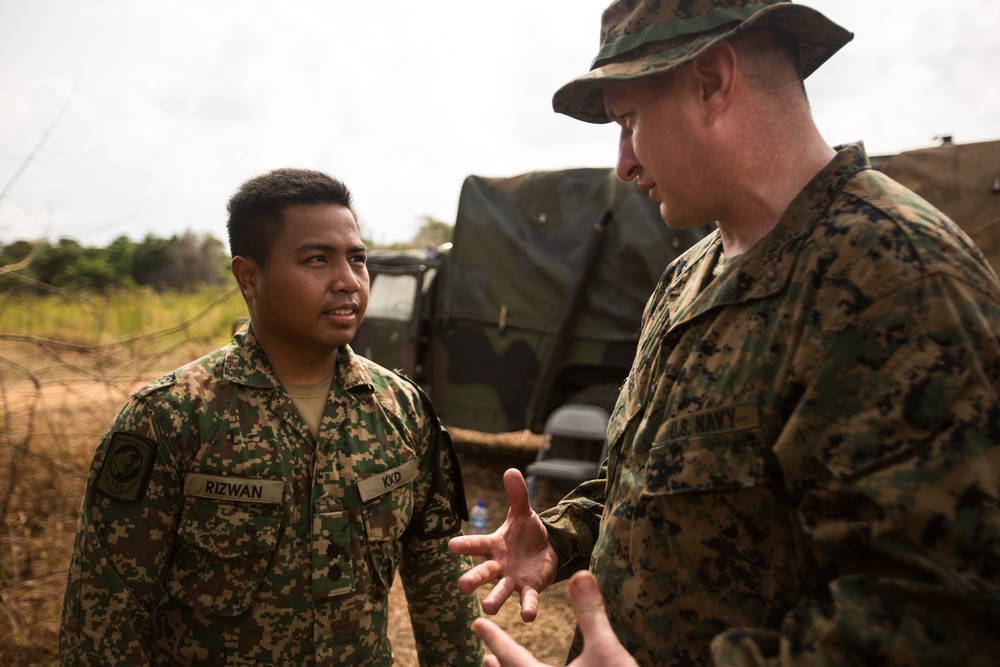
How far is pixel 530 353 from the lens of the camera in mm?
6688

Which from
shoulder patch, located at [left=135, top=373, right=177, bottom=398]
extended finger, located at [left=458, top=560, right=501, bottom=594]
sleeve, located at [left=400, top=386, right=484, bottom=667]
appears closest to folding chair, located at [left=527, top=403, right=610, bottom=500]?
sleeve, located at [left=400, top=386, right=484, bottom=667]

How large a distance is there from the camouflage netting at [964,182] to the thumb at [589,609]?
4625 millimetres

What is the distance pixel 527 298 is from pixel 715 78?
5336mm

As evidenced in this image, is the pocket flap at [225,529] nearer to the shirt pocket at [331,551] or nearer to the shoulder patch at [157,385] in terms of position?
the shirt pocket at [331,551]

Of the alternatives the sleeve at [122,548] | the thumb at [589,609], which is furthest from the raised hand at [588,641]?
the sleeve at [122,548]

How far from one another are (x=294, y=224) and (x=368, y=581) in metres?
1.03

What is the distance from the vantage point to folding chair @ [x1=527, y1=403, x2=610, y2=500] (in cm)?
555

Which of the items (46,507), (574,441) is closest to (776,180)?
(574,441)

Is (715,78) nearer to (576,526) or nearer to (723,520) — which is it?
(723,520)

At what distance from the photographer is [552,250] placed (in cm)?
665

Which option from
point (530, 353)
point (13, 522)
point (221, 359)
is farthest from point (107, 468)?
point (530, 353)

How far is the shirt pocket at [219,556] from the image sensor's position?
6.10 feet

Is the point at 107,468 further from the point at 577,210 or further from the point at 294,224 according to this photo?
the point at 577,210

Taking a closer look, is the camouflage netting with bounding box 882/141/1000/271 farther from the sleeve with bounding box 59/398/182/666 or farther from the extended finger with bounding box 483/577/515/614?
the sleeve with bounding box 59/398/182/666
